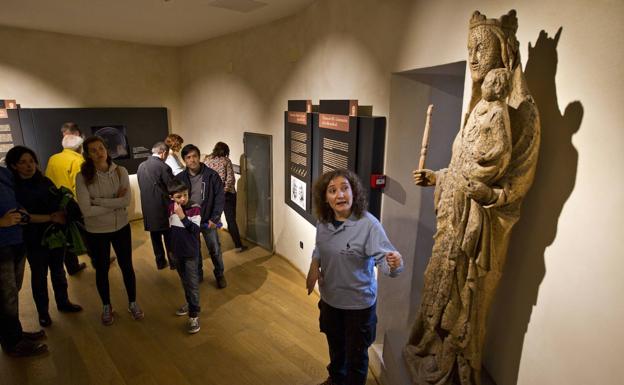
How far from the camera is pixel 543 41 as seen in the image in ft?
4.88

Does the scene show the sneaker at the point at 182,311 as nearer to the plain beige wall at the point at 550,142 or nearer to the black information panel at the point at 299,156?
the black information panel at the point at 299,156

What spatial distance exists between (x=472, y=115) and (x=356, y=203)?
751 millimetres

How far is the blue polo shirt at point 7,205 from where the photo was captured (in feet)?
8.58

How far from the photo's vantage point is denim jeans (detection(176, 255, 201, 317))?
10.3 ft

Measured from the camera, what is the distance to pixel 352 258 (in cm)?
201

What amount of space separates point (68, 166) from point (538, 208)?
4.84m

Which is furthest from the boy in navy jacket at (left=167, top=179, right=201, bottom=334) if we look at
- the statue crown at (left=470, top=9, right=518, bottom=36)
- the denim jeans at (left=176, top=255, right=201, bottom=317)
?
the statue crown at (left=470, top=9, right=518, bottom=36)

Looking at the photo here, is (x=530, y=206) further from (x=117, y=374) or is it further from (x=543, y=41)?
(x=117, y=374)

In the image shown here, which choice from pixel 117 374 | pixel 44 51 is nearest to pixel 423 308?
pixel 117 374

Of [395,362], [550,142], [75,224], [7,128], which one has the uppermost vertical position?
[550,142]

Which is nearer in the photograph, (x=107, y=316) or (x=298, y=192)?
(x=107, y=316)

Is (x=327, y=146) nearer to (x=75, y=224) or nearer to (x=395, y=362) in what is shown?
(x=395, y=362)

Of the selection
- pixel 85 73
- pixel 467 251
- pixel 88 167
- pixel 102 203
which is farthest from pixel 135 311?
pixel 85 73

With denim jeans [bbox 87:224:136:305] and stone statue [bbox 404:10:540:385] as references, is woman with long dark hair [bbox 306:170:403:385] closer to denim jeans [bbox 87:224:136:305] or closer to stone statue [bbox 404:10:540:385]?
stone statue [bbox 404:10:540:385]
